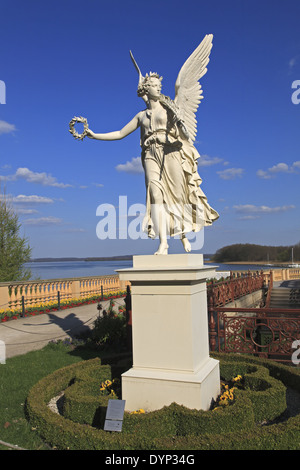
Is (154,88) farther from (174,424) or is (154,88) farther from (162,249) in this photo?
(174,424)

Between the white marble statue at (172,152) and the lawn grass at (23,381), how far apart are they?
8.90ft

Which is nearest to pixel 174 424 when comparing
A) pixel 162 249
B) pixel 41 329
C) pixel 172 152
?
pixel 162 249

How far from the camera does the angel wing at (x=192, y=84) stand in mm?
5137

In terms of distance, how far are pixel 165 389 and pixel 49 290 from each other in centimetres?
1191

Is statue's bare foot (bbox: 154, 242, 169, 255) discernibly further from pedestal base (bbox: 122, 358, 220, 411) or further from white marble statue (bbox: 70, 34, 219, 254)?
pedestal base (bbox: 122, 358, 220, 411)

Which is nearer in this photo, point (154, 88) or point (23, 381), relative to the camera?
point (154, 88)

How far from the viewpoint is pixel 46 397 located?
4.68 metres

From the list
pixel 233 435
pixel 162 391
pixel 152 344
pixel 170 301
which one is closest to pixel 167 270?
pixel 170 301

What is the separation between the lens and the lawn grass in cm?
388

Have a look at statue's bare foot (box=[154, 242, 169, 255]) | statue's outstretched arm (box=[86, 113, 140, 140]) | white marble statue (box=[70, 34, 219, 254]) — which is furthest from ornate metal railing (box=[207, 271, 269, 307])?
statue's outstretched arm (box=[86, 113, 140, 140])

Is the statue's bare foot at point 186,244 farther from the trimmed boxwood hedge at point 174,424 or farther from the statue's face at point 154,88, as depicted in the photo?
the statue's face at point 154,88

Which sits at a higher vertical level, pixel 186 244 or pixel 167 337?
pixel 186 244

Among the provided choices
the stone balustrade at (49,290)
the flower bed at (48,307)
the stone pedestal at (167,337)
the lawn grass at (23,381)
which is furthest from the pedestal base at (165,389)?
the stone balustrade at (49,290)

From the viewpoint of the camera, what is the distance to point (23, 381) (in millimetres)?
5891
